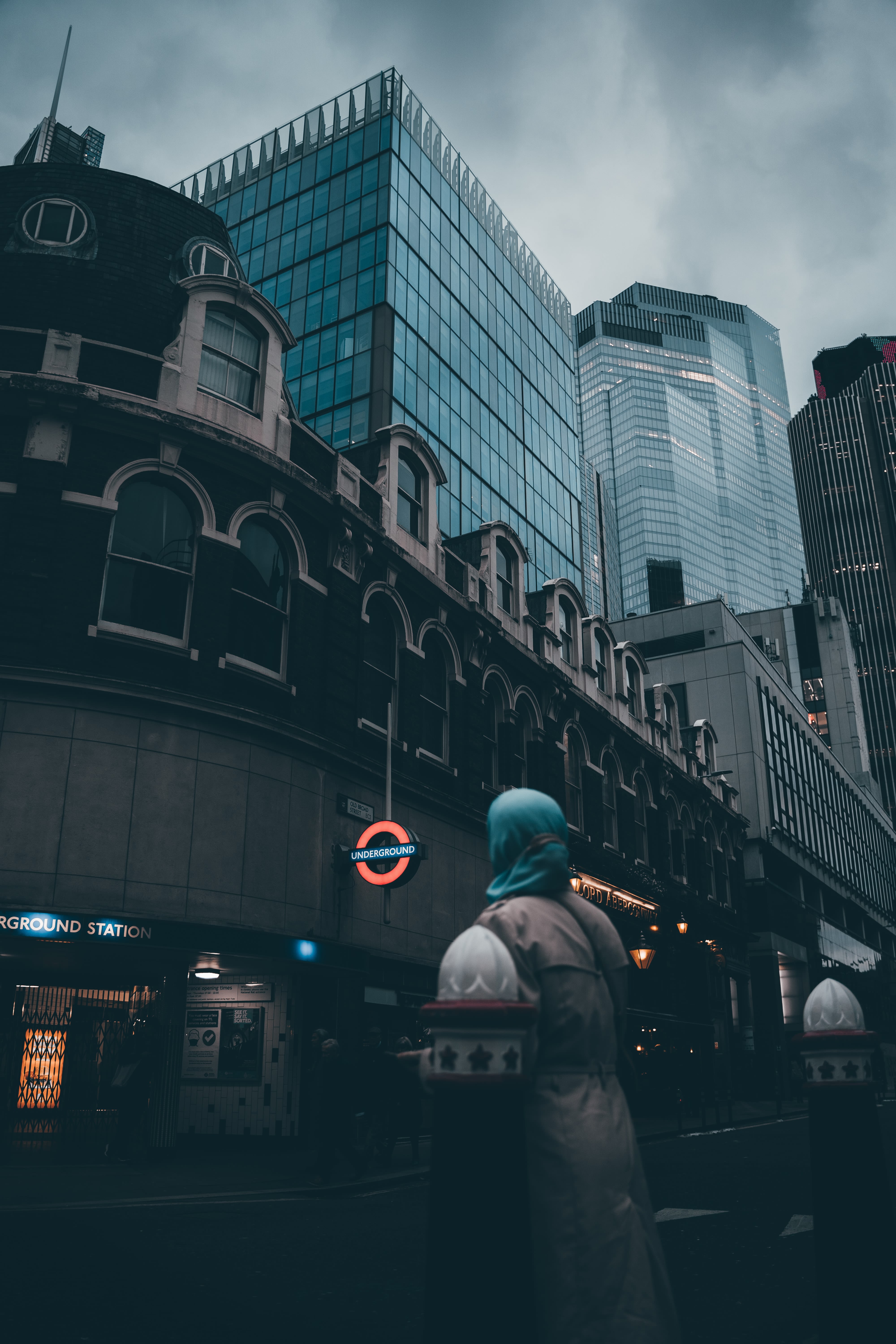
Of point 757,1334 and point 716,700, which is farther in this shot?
point 716,700

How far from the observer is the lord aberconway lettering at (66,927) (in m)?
12.6

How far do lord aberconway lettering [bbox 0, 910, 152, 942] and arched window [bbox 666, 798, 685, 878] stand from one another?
2390 centimetres

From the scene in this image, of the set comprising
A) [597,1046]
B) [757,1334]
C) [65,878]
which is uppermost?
[65,878]

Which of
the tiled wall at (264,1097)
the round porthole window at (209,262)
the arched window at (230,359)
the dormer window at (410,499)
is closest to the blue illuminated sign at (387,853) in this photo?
the tiled wall at (264,1097)

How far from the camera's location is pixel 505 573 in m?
26.0

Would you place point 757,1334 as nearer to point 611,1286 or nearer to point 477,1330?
point 611,1286

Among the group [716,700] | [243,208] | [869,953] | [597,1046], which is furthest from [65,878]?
[869,953]

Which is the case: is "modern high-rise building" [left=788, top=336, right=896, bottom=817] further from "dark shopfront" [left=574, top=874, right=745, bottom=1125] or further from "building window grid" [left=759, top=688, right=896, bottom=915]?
"dark shopfront" [left=574, top=874, right=745, bottom=1125]

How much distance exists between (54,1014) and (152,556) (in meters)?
6.81

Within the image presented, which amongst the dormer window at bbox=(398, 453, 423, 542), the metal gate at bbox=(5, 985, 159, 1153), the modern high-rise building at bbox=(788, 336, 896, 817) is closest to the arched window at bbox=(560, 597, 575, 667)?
the dormer window at bbox=(398, 453, 423, 542)

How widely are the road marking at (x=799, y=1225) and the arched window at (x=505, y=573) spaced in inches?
694

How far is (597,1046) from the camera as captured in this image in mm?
3143

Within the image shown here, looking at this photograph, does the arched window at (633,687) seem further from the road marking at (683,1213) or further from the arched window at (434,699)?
the road marking at (683,1213)

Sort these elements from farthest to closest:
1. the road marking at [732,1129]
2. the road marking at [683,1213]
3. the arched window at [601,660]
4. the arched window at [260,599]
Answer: the arched window at [601,660], the road marking at [732,1129], the arched window at [260,599], the road marking at [683,1213]
